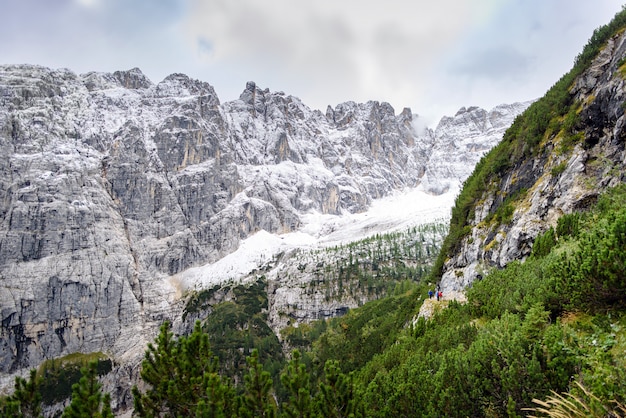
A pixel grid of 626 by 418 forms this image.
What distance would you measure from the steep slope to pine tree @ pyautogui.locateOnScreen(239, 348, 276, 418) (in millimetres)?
21303

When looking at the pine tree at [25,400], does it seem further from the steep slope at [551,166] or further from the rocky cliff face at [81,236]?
the rocky cliff face at [81,236]

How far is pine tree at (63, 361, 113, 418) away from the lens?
29.3 feet

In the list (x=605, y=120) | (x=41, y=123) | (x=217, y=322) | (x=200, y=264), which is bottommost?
(x=217, y=322)

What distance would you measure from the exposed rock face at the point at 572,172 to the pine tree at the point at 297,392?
20.7 metres

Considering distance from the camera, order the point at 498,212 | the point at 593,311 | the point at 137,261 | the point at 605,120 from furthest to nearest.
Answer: the point at 137,261
the point at 498,212
the point at 605,120
the point at 593,311

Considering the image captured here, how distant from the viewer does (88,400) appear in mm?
9211

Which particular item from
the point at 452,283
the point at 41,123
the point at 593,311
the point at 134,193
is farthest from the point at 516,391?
the point at 41,123

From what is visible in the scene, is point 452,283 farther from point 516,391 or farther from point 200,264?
point 200,264

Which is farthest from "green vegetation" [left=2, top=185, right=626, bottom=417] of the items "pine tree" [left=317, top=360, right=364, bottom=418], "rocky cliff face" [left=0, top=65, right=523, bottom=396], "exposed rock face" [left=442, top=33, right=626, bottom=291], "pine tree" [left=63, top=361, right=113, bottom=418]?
"rocky cliff face" [left=0, top=65, right=523, bottom=396]

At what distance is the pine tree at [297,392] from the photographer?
952 centimetres

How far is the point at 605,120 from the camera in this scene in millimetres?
25922

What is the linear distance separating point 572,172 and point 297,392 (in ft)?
83.4

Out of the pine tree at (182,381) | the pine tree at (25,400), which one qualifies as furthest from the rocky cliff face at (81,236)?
the pine tree at (182,381)

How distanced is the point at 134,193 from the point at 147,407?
645 feet
